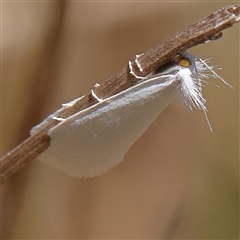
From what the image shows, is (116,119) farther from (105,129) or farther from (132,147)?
(132,147)

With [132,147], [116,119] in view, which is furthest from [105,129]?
[132,147]

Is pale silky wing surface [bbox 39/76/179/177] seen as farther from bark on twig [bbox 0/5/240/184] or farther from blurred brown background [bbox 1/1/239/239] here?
blurred brown background [bbox 1/1/239/239]

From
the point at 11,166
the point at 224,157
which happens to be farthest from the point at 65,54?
the point at 224,157

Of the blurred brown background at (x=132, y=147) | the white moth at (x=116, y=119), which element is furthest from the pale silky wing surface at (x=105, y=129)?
the blurred brown background at (x=132, y=147)

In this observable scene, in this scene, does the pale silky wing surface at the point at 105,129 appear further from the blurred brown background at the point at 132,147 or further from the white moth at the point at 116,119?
the blurred brown background at the point at 132,147

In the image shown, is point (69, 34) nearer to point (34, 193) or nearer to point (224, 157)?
point (34, 193)

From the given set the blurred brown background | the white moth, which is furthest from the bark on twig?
the blurred brown background
